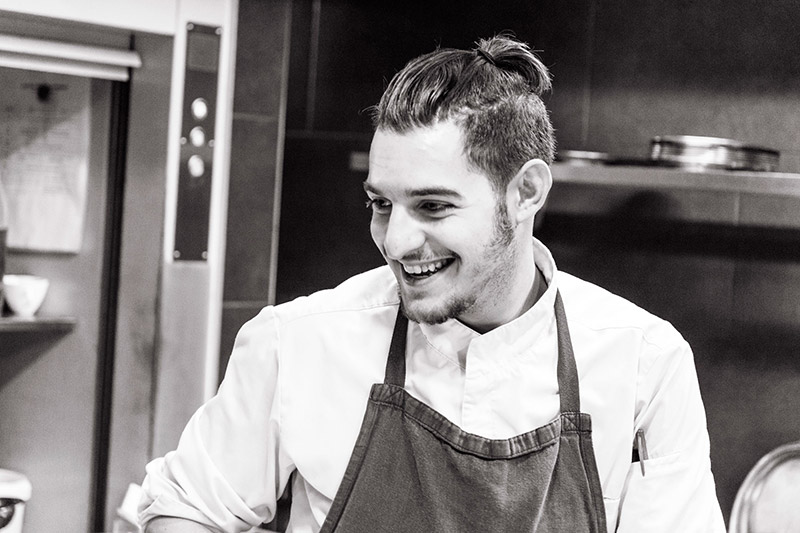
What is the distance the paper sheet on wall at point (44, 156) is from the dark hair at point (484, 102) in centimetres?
113

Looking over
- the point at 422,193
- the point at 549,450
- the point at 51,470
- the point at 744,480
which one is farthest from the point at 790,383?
the point at 51,470

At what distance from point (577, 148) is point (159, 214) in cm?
98

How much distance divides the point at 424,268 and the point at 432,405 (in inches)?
9.7

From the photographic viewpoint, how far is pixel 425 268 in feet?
4.94

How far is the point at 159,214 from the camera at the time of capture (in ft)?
8.46

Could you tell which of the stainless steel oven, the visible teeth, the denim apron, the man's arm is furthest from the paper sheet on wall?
the visible teeth

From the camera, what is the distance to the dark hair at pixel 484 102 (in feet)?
4.92

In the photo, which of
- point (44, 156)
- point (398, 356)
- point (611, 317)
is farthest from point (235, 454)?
point (44, 156)

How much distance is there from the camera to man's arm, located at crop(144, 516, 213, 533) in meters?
1.59

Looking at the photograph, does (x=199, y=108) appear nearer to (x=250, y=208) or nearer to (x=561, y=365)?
(x=250, y=208)

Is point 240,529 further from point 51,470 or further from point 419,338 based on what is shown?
point 51,470

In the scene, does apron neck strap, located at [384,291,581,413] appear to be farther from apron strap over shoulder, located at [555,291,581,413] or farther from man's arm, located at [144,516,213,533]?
man's arm, located at [144,516,213,533]

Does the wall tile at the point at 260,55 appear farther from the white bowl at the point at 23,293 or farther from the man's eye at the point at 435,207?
the man's eye at the point at 435,207

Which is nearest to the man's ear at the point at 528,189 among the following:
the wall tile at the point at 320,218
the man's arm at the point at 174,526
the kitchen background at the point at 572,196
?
the kitchen background at the point at 572,196
